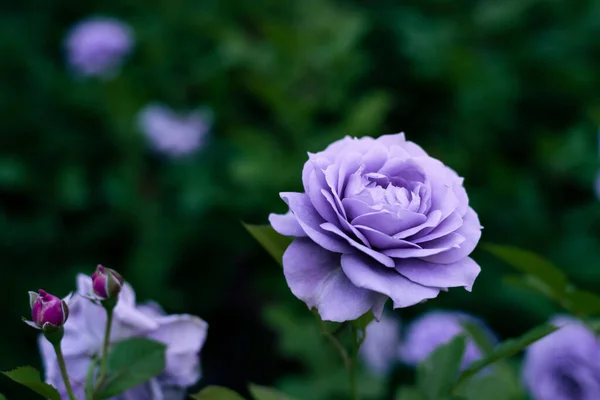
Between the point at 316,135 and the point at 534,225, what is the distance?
584 millimetres

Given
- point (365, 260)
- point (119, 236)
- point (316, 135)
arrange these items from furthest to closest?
point (119, 236) → point (316, 135) → point (365, 260)

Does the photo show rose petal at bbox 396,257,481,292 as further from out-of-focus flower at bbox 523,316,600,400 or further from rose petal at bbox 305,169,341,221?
out-of-focus flower at bbox 523,316,600,400

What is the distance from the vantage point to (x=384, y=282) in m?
0.49

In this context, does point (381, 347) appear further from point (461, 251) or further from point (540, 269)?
point (461, 251)

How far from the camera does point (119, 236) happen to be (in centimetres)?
194

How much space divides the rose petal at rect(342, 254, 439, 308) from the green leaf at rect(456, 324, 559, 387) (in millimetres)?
110

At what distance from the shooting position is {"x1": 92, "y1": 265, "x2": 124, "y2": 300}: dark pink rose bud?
0.55 m

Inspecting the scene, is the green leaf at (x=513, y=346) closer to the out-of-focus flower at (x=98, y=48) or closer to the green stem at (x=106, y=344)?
the green stem at (x=106, y=344)

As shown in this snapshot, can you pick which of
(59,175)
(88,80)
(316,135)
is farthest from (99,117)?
(316,135)

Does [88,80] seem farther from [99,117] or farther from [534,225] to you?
[534,225]

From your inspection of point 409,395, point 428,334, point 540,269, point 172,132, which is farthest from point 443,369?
point 172,132

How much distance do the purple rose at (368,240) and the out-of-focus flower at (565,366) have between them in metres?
0.46

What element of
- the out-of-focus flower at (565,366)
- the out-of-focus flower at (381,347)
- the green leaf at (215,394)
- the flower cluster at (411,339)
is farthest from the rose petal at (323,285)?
the out-of-focus flower at (381,347)

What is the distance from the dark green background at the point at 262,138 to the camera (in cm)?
168
